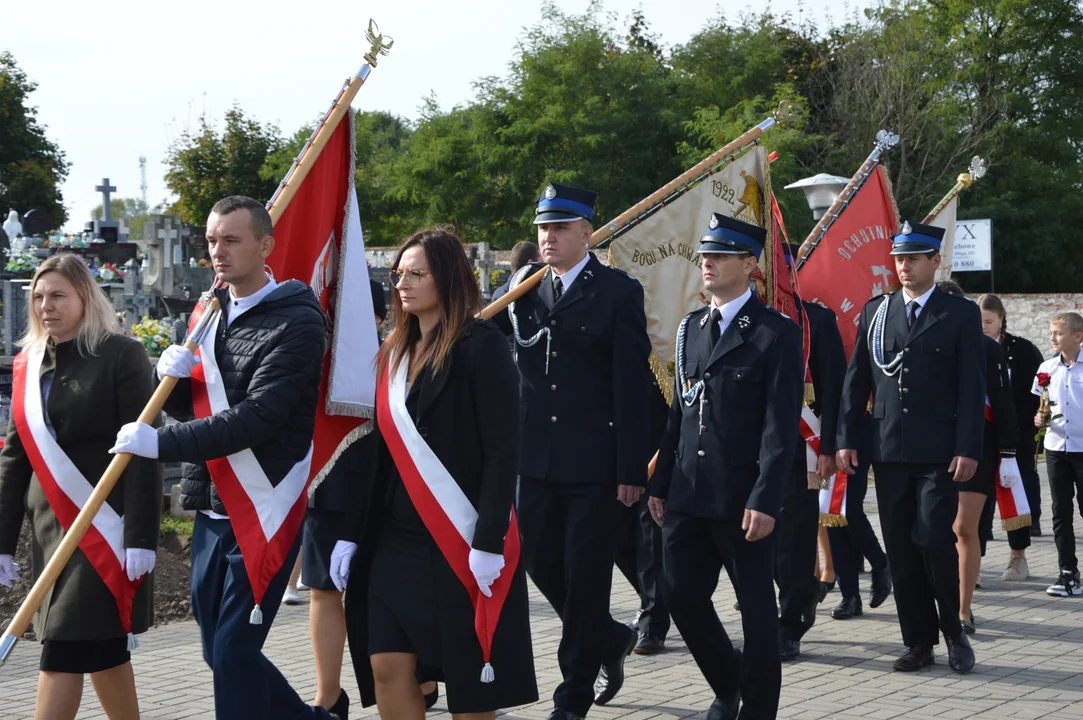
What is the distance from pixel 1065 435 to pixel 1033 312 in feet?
58.0

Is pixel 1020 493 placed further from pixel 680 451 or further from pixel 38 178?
pixel 38 178

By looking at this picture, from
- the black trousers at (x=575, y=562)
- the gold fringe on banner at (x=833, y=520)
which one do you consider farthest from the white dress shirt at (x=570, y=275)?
the gold fringe on banner at (x=833, y=520)

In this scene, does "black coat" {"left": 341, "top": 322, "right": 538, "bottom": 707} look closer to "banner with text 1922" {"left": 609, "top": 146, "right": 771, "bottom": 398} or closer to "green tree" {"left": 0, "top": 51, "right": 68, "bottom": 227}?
"banner with text 1922" {"left": 609, "top": 146, "right": 771, "bottom": 398}

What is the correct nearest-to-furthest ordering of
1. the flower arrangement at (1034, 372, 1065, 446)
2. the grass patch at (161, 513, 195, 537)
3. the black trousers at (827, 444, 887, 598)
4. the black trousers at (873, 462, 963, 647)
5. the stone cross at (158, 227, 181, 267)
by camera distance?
the black trousers at (873, 462, 963, 647)
the black trousers at (827, 444, 887, 598)
the flower arrangement at (1034, 372, 1065, 446)
the grass patch at (161, 513, 195, 537)
the stone cross at (158, 227, 181, 267)

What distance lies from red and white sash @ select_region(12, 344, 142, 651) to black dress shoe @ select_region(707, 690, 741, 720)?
7.37 ft

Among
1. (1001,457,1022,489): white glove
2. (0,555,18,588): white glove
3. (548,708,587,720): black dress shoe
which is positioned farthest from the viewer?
(1001,457,1022,489): white glove

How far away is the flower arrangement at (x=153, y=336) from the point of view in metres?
13.8

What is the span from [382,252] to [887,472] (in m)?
24.4

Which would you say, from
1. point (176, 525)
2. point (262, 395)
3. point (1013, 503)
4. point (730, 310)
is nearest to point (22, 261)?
point (176, 525)

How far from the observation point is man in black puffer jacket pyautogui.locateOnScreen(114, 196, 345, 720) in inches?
174

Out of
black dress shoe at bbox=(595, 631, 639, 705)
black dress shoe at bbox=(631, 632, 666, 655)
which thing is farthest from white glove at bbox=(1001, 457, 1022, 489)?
black dress shoe at bbox=(595, 631, 639, 705)

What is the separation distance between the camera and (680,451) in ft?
18.7

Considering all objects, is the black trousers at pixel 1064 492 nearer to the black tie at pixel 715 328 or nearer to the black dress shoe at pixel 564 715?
the black tie at pixel 715 328

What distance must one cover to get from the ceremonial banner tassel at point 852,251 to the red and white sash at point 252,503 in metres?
5.08
